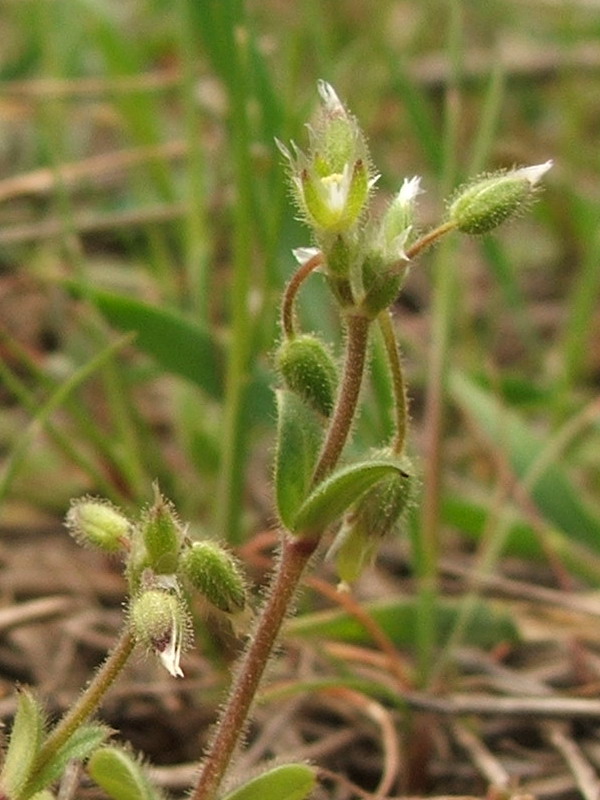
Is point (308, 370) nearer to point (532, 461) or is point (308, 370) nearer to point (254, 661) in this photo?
point (254, 661)

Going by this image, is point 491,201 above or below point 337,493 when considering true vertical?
above

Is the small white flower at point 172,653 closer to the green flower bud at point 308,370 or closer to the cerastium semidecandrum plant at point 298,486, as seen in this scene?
the cerastium semidecandrum plant at point 298,486

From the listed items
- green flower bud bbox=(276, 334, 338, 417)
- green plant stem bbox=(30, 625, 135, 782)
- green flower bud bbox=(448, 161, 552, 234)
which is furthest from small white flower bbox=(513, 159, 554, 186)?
green plant stem bbox=(30, 625, 135, 782)

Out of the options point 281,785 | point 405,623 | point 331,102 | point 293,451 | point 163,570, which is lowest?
point 281,785

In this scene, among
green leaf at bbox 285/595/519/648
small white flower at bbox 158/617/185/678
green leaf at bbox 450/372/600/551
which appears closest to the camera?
small white flower at bbox 158/617/185/678

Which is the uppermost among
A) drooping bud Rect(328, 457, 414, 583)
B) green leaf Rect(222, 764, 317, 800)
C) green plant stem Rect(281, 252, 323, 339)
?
green plant stem Rect(281, 252, 323, 339)

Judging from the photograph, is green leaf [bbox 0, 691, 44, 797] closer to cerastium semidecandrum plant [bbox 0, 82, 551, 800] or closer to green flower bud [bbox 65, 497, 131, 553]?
cerastium semidecandrum plant [bbox 0, 82, 551, 800]

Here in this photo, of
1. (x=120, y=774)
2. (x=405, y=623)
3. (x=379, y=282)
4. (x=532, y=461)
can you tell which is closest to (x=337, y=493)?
(x=379, y=282)
